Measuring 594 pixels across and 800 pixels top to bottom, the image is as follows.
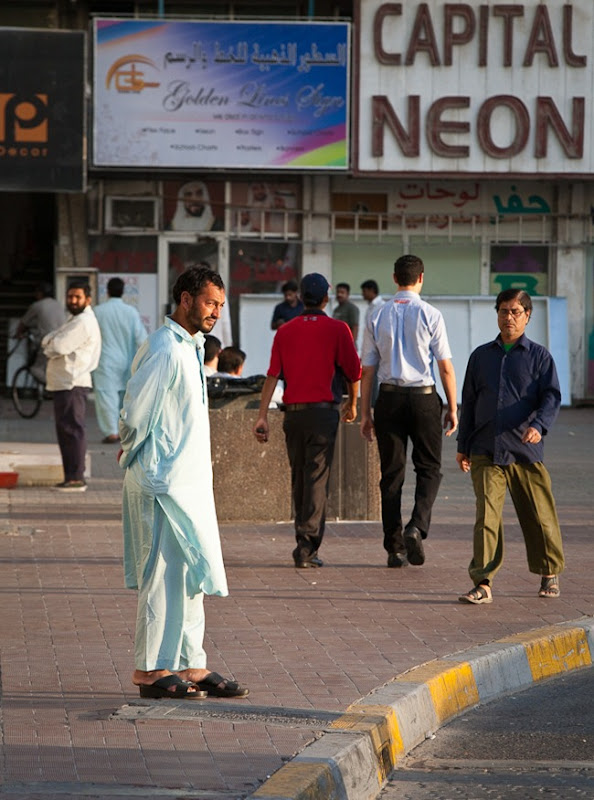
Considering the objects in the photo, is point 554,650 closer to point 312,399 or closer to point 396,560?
point 396,560

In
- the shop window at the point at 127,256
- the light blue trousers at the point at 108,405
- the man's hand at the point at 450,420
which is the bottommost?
the light blue trousers at the point at 108,405


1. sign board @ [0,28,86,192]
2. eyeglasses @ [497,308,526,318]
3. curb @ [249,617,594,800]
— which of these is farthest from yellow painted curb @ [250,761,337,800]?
sign board @ [0,28,86,192]

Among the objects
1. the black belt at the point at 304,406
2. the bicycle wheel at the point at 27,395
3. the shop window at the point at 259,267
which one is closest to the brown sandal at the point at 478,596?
the black belt at the point at 304,406

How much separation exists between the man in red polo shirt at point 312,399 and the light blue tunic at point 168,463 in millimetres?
3606

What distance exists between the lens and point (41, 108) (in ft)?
74.7

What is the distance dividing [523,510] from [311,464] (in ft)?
5.10

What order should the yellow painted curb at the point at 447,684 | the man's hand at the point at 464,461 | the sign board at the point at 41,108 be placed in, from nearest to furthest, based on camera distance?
the yellow painted curb at the point at 447,684 → the man's hand at the point at 464,461 → the sign board at the point at 41,108

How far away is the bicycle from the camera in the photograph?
2159 cm

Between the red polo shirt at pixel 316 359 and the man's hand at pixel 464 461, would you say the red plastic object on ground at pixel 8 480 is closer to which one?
the red polo shirt at pixel 316 359


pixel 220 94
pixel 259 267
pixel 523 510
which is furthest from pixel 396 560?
pixel 259 267

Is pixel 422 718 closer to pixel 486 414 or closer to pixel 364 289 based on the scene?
pixel 486 414

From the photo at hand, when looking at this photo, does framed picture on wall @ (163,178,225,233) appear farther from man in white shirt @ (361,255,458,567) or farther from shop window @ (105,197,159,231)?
man in white shirt @ (361,255,458,567)

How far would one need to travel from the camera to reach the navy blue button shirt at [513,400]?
883 centimetres

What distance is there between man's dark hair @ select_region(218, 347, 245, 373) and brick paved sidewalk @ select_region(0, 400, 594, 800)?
4.43 feet
